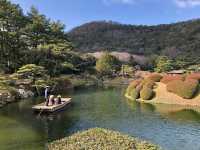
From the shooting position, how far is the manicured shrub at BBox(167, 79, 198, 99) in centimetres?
5184

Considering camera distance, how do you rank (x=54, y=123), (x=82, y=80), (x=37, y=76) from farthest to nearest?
(x=82, y=80) → (x=37, y=76) → (x=54, y=123)

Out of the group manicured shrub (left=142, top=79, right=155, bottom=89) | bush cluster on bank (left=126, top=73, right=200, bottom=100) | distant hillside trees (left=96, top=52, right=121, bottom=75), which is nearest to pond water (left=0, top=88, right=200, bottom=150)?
bush cluster on bank (left=126, top=73, right=200, bottom=100)

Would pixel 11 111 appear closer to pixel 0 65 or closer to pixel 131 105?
pixel 131 105

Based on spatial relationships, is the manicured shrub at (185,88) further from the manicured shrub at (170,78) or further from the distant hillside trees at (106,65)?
the distant hillside trees at (106,65)

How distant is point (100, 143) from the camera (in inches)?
1029

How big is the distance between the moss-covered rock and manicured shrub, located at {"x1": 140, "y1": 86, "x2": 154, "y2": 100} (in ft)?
84.7

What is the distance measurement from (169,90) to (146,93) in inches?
131

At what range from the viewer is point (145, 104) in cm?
5119

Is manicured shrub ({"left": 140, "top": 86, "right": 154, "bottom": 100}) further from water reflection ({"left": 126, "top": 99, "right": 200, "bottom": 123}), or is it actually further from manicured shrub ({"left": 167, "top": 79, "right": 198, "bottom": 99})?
manicured shrub ({"left": 167, "top": 79, "right": 198, "bottom": 99})

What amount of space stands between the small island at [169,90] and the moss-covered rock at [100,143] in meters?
25.0

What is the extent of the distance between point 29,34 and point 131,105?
3325 centimetres

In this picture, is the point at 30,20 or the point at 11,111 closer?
the point at 11,111

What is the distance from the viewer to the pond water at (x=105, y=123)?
29.0 metres

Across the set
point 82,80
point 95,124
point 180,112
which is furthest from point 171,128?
point 82,80
